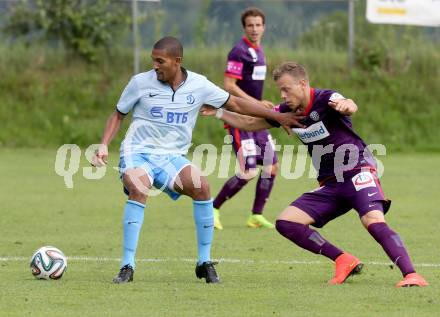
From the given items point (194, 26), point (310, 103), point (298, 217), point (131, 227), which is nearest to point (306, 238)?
point (298, 217)

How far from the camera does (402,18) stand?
2484 cm

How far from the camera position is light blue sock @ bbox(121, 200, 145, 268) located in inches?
335

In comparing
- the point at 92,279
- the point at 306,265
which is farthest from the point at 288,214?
the point at 92,279

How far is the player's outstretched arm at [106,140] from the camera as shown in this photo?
8.51 metres

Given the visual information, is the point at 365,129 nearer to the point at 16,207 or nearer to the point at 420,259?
the point at 16,207

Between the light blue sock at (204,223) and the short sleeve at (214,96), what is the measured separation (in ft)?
2.74

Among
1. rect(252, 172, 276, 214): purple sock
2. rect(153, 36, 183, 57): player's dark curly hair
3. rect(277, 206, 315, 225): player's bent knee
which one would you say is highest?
rect(153, 36, 183, 57): player's dark curly hair

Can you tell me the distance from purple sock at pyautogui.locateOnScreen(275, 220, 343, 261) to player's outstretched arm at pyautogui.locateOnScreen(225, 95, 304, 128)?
0.78 metres

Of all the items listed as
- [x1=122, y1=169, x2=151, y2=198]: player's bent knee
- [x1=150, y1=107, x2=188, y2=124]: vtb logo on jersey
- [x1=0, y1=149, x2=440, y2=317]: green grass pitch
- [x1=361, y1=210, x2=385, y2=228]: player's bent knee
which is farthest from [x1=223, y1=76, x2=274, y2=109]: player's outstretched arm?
[x1=361, y1=210, x2=385, y2=228]: player's bent knee

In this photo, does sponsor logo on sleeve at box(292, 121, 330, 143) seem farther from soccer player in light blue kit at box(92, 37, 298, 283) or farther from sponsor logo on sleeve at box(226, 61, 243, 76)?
sponsor logo on sleeve at box(226, 61, 243, 76)

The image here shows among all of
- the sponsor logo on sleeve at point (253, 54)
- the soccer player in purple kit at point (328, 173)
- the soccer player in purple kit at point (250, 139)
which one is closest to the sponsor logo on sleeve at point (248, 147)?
the soccer player in purple kit at point (250, 139)

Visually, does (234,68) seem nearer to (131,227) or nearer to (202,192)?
(202,192)

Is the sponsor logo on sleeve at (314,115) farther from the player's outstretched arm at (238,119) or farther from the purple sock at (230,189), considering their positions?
the purple sock at (230,189)

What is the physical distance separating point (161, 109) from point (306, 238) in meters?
1.53
